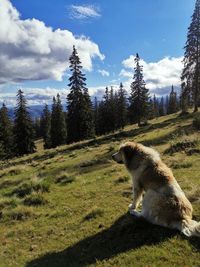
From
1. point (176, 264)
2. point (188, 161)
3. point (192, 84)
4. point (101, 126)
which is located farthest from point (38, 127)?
point (176, 264)

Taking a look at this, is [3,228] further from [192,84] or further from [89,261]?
[192,84]

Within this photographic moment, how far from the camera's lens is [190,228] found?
7094 millimetres

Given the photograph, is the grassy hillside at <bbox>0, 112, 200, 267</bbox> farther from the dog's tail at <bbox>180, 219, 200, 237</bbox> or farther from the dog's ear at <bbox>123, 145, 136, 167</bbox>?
the dog's ear at <bbox>123, 145, 136, 167</bbox>

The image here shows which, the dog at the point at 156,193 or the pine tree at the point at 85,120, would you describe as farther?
the pine tree at the point at 85,120

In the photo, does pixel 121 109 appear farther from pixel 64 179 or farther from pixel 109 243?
pixel 109 243

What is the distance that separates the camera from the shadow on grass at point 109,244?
7.37 meters

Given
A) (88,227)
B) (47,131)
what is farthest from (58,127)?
(88,227)

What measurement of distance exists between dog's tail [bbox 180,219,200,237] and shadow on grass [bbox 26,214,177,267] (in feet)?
0.91

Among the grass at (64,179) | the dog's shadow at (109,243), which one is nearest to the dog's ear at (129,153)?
the dog's shadow at (109,243)

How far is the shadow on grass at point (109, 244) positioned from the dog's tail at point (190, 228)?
279 millimetres

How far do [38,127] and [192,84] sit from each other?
74.2 meters

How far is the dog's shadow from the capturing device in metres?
7.38

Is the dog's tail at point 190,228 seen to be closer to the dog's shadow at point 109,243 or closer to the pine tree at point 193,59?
the dog's shadow at point 109,243

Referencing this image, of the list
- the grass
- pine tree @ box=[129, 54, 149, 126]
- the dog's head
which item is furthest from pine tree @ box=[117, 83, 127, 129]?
the dog's head
